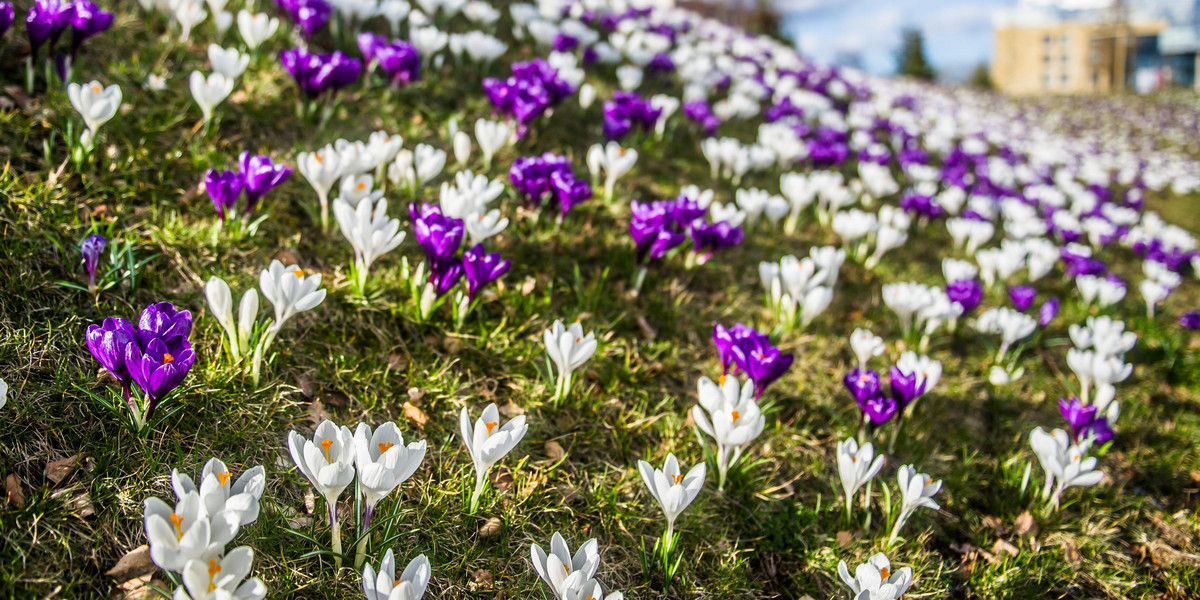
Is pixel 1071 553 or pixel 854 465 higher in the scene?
pixel 854 465

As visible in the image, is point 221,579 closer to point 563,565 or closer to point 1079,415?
point 563,565

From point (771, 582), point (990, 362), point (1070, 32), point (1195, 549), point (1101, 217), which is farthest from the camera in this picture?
point (1070, 32)

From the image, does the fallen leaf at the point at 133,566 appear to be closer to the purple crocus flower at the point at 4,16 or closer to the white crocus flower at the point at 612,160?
the purple crocus flower at the point at 4,16

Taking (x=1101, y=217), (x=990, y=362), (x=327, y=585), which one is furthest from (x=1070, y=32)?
(x=327, y=585)

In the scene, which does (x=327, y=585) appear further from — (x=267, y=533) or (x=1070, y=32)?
(x=1070, y=32)

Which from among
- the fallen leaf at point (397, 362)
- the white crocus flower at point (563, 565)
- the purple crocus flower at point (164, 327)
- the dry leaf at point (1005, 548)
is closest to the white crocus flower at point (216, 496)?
the purple crocus flower at point (164, 327)

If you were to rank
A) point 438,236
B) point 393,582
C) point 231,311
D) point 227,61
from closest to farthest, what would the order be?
point 393,582
point 231,311
point 438,236
point 227,61

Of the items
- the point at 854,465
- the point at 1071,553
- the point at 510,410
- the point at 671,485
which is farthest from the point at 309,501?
A: the point at 1071,553

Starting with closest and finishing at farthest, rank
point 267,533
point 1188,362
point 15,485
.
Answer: point 15,485 < point 267,533 < point 1188,362
